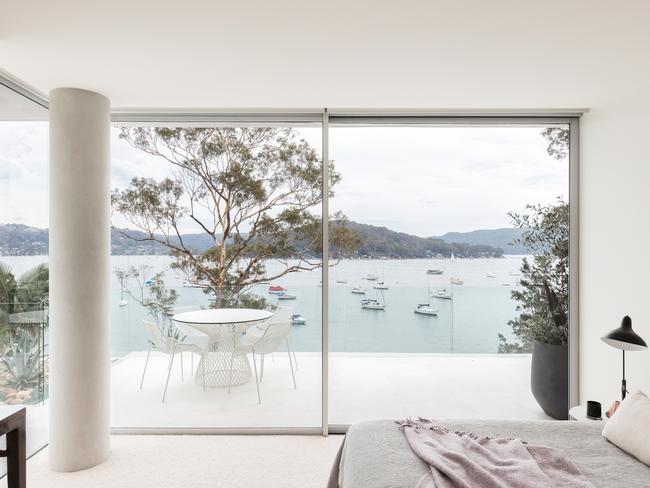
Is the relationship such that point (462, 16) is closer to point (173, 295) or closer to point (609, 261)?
point (609, 261)

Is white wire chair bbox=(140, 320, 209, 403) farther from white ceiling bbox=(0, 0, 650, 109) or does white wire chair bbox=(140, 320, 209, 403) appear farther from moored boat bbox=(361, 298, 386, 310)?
white ceiling bbox=(0, 0, 650, 109)

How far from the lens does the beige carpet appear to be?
9.60ft

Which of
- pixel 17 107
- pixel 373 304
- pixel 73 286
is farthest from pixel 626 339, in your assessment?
pixel 17 107

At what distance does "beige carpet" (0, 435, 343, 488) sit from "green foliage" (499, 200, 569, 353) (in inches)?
75.6

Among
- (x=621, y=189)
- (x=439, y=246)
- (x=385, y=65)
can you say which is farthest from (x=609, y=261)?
(x=385, y=65)

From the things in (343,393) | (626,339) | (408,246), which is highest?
(408,246)

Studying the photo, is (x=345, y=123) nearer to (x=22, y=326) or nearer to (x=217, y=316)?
(x=217, y=316)

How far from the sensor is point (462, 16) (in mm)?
2148

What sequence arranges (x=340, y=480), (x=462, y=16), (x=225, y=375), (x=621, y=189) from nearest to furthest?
(x=462, y=16), (x=340, y=480), (x=621, y=189), (x=225, y=375)

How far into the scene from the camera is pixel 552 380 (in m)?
3.78

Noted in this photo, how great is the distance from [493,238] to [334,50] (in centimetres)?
215

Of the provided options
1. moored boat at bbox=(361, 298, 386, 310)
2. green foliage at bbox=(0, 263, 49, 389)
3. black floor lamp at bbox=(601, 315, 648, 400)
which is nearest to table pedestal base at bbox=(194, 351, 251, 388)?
moored boat at bbox=(361, 298, 386, 310)

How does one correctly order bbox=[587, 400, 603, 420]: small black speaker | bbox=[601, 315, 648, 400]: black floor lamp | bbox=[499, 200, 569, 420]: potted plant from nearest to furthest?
bbox=[601, 315, 648, 400]: black floor lamp < bbox=[587, 400, 603, 420]: small black speaker < bbox=[499, 200, 569, 420]: potted plant

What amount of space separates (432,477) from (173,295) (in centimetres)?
263
